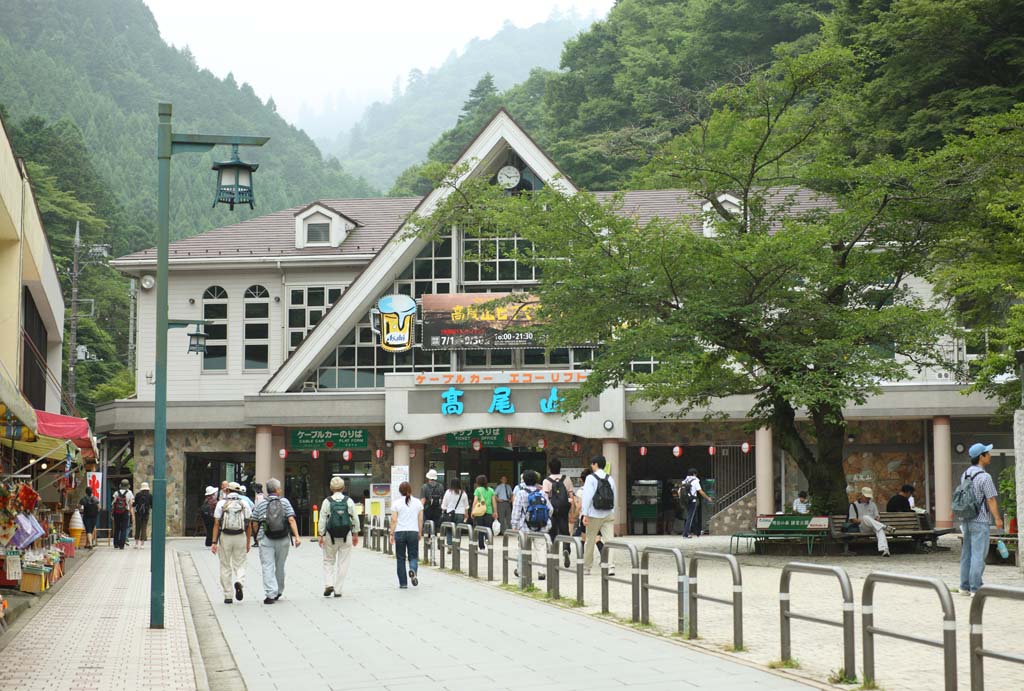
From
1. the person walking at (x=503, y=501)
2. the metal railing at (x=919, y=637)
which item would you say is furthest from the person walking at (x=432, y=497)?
the metal railing at (x=919, y=637)

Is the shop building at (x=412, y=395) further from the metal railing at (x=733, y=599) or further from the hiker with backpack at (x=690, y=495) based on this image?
the metal railing at (x=733, y=599)

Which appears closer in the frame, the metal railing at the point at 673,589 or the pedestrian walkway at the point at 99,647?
the pedestrian walkway at the point at 99,647

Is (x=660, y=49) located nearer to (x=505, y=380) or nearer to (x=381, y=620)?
(x=505, y=380)

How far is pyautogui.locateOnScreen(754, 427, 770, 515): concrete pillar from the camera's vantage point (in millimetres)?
35375

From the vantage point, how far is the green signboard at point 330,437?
1499 inches

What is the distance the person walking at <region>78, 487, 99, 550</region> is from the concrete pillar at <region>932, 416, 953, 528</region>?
902 inches

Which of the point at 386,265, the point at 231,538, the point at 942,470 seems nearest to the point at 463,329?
the point at 386,265

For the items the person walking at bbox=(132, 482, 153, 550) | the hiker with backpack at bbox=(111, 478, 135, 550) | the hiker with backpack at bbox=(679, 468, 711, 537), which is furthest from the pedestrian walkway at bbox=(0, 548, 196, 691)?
the person walking at bbox=(132, 482, 153, 550)

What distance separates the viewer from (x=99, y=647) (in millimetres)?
12156

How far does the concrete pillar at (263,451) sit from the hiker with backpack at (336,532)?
2095 cm

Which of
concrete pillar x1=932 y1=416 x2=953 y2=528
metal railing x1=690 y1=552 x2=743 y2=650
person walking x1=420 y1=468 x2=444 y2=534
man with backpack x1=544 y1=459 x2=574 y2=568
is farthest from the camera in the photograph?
concrete pillar x1=932 y1=416 x2=953 y2=528

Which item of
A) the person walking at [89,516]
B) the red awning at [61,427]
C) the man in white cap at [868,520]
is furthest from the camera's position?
the person walking at [89,516]

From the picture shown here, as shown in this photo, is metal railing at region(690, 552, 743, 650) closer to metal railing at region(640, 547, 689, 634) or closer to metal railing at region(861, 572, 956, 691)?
metal railing at region(640, 547, 689, 634)

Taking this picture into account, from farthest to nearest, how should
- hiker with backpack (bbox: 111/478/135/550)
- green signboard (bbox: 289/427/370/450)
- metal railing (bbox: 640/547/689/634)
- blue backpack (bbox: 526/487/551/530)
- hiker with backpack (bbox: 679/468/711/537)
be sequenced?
green signboard (bbox: 289/427/370/450), hiker with backpack (bbox: 111/478/135/550), hiker with backpack (bbox: 679/468/711/537), blue backpack (bbox: 526/487/551/530), metal railing (bbox: 640/547/689/634)
